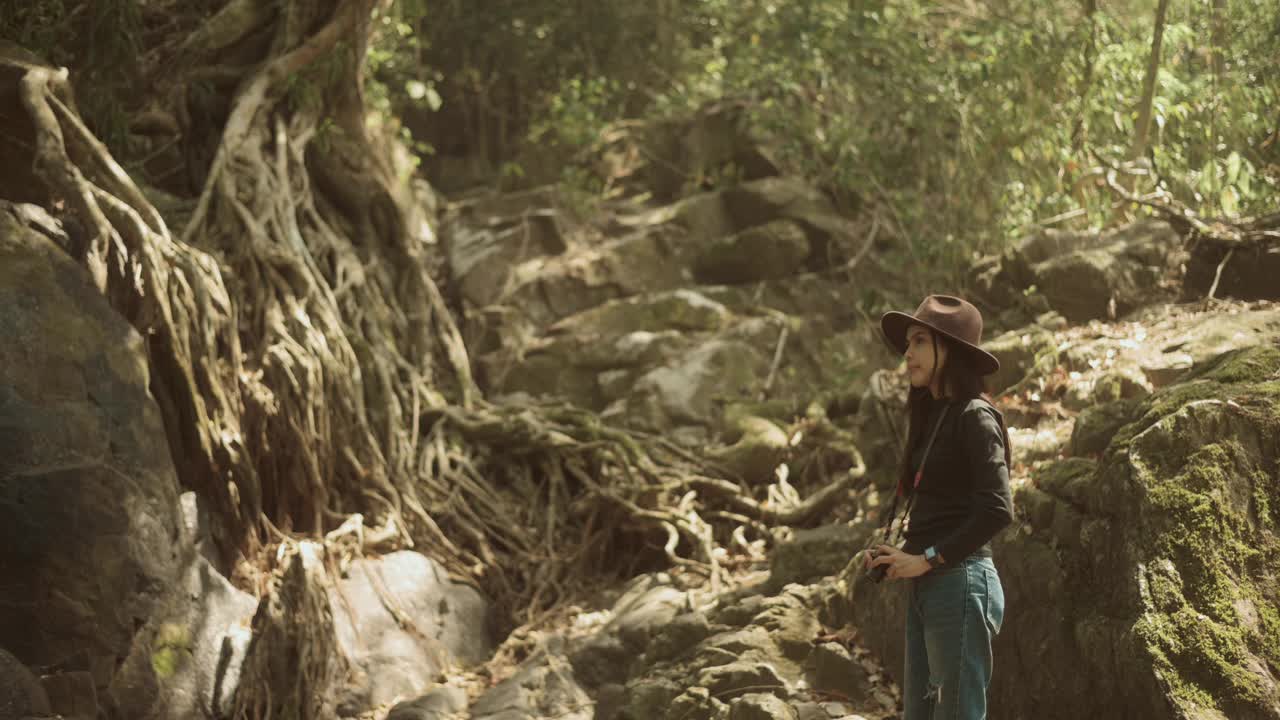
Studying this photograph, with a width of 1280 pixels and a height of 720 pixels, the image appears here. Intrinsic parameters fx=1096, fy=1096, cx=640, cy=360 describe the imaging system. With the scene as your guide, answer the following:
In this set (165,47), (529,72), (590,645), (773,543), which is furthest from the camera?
(529,72)

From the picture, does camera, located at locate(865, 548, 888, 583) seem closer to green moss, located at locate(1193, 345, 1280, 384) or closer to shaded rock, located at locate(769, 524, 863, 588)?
green moss, located at locate(1193, 345, 1280, 384)

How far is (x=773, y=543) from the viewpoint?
562 centimetres

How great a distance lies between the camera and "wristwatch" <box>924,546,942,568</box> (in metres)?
2.45

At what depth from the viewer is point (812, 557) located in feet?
15.3

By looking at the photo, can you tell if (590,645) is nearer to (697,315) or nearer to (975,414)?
(975,414)

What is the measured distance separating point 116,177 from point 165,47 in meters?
1.82

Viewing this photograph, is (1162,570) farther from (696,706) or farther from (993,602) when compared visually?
(696,706)

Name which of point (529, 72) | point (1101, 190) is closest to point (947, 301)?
point (1101, 190)

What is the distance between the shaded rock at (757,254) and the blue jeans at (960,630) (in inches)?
235

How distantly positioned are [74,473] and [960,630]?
3074 mm

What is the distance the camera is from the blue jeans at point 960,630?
7.98ft

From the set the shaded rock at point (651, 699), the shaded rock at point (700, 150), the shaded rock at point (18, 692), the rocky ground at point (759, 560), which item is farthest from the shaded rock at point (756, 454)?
the shaded rock at point (18, 692)

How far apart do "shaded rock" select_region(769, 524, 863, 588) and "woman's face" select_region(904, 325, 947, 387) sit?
6.60 ft

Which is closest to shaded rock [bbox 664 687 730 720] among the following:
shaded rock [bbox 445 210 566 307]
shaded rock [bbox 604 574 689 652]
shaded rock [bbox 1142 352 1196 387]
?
shaded rock [bbox 604 574 689 652]
